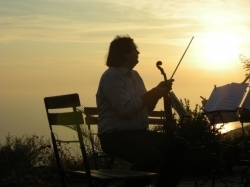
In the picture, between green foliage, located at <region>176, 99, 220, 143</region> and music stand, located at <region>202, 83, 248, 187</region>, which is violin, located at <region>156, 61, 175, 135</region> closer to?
music stand, located at <region>202, 83, 248, 187</region>

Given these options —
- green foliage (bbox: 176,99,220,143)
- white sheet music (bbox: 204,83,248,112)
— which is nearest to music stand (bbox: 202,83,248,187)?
white sheet music (bbox: 204,83,248,112)

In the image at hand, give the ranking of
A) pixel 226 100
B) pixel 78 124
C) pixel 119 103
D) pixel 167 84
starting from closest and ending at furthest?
pixel 78 124 < pixel 119 103 < pixel 167 84 < pixel 226 100

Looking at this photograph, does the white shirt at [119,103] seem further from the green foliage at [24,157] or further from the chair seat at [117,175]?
the green foliage at [24,157]

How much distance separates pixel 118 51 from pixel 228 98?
2456 millimetres

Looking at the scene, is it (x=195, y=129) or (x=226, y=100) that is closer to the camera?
(x=226, y=100)

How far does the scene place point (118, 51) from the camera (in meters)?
6.23

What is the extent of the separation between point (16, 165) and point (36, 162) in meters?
0.35

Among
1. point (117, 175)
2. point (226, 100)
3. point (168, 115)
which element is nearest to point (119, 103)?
point (168, 115)

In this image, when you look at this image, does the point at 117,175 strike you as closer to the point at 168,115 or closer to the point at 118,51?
the point at 168,115

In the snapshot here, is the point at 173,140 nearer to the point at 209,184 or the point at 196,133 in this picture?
the point at 209,184

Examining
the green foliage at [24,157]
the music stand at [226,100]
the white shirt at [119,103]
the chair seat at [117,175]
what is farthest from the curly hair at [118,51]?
the green foliage at [24,157]

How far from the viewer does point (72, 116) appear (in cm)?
520

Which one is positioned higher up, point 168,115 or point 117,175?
point 168,115

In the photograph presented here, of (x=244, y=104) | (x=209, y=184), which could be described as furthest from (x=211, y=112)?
(x=244, y=104)
